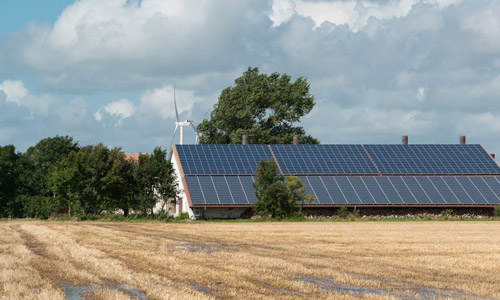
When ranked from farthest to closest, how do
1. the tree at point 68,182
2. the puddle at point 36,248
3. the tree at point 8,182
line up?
the tree at point 8,182, the tree at point 68,182, the puddle at point 36,248

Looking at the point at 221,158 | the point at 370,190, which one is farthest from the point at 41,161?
the point at 370,190

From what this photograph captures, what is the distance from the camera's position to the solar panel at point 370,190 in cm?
6184

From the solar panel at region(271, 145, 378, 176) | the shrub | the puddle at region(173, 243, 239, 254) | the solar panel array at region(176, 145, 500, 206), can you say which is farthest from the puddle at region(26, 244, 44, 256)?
the shrub

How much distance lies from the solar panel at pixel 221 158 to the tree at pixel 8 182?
17.1 meters

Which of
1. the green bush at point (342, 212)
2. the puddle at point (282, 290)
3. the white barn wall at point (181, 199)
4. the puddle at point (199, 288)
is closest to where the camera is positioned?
the puddle at point (282, 290)

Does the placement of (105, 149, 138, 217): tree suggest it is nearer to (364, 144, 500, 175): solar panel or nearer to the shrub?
(364, 144, 500, 175): solar panel

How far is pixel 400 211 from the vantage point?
64.5 meters

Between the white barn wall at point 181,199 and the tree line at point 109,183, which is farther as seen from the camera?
the white barn wall at point 181,199

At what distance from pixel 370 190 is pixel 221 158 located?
1556cm

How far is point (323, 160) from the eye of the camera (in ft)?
232

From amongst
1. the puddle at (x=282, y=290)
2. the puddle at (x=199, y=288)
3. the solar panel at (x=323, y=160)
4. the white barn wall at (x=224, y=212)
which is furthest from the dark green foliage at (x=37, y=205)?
the puddle at (x=282, y=290)

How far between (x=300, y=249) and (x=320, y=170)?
43.1m

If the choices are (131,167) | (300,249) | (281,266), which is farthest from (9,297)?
(131,167)

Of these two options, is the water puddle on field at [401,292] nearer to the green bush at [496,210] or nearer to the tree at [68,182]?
the tree at [68,182]
